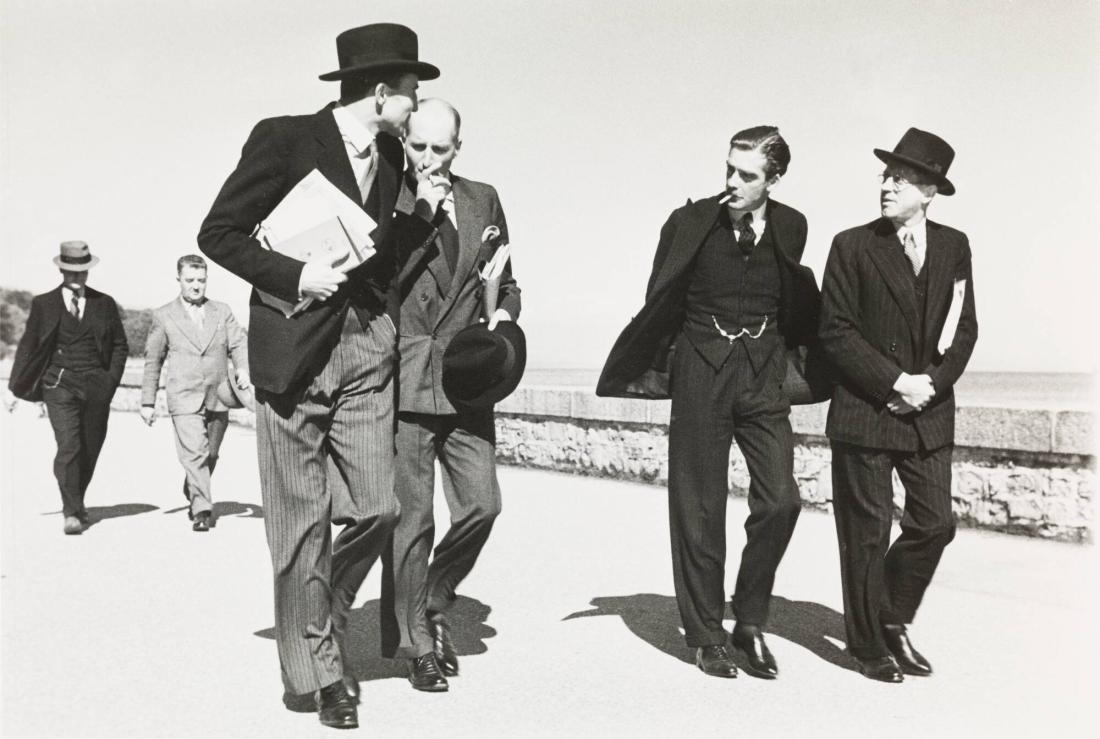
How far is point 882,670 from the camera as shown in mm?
5234

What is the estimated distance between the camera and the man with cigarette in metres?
5.41

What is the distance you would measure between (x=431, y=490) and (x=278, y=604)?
94 centimetres

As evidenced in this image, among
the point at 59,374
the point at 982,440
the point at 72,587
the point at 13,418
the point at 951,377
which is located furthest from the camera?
the point at 13,418

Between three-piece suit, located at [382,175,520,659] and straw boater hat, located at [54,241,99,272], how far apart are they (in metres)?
5.46

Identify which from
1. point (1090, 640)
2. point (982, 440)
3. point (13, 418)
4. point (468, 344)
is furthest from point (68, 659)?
point (13, 418)

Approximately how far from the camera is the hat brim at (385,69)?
15.3 ft

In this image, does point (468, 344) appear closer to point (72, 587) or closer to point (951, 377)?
point (951, 377)

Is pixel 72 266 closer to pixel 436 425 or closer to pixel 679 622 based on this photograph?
pixel 436 425

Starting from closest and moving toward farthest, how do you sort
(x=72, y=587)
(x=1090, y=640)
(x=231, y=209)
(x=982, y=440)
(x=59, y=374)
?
(x=231, y=209)
(x=1090, y=640)
(x=72, y=587)
(x=982, y=440)
(x=59, y=374)

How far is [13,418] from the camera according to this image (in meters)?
23.4

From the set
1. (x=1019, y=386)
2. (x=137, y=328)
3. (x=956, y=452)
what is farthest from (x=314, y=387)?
(x=137, y=328)

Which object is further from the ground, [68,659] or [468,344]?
[468,344]

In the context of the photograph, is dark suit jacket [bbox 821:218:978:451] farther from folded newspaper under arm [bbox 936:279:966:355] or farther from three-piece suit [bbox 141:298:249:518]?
three-piece suit [bbox 141:298:249:518]

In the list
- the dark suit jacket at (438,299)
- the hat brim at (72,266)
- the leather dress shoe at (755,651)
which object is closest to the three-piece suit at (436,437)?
the dark suit jacket at (438,299)
